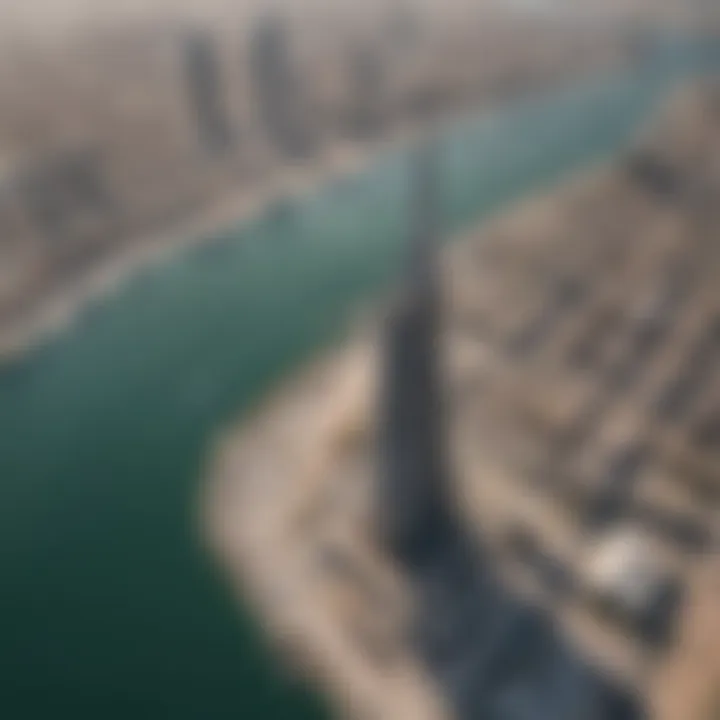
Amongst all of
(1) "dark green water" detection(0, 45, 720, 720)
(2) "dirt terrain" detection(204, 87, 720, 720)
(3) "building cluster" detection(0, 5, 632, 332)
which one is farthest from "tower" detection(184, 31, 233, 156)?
(2) "dirt terrain" detection(204, 87, 720, 720)

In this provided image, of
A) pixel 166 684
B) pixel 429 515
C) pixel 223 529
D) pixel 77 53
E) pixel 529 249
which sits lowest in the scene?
pixel 166 684

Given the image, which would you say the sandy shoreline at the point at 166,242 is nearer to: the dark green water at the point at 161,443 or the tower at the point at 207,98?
the dark green water at the point at 161,443

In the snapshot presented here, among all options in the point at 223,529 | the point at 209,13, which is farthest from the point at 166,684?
the point at 209,13

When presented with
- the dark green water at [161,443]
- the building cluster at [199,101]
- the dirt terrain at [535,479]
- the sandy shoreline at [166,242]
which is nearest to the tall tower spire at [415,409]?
the dirt terrain at [535,479]

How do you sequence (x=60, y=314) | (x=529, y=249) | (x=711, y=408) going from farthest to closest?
(x=529, y=249) → (x=60, y=314) → (x=711, y=408)

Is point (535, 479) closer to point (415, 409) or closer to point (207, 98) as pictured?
point (415, 409)

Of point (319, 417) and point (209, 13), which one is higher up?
point (209, 13)

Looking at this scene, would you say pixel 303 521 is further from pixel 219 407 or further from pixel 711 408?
pixel 711 408
